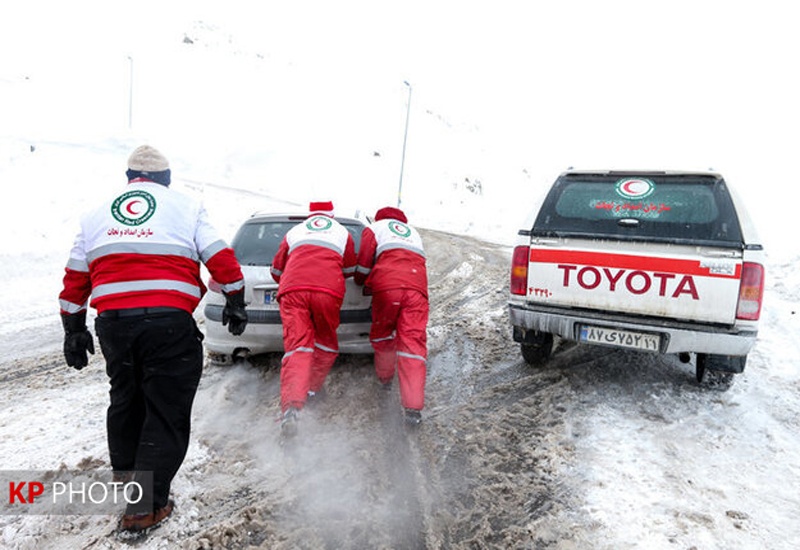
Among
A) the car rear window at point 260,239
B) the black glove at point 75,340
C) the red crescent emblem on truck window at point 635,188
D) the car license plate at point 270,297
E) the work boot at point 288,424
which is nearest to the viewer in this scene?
the black glove at point 75,340

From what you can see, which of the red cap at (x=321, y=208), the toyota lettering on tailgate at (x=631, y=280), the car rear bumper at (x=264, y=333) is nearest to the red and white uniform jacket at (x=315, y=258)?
the red cap at (x=321, y=208)

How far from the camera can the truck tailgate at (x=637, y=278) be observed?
12.5ft

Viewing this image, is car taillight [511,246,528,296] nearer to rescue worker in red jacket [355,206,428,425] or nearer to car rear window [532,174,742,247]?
car rear window [532,174,742,247]

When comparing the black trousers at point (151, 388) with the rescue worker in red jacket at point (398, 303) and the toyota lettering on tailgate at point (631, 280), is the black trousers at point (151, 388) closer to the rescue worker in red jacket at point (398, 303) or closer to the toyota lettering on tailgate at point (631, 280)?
the rescue worker in red jacket at point (398, 303)

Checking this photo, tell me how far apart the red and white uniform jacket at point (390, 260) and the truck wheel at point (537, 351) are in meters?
1.25

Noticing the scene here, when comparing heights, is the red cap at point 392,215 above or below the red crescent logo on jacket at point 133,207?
above

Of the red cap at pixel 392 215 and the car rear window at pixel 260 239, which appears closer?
the red cap at pixel 392 215

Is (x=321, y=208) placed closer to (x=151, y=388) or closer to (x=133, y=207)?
(x=133, y=207)

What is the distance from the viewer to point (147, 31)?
43.4 meters

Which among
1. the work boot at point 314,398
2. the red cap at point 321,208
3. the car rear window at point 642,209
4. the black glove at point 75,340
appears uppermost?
the car rear window at point 642,209

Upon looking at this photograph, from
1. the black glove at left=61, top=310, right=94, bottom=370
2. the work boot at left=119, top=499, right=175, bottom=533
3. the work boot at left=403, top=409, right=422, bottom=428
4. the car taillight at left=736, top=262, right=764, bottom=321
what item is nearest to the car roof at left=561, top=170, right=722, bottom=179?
the car taillight at left=736, top=262, right=764, bottom=321

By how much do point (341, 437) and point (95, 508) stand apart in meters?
1.49

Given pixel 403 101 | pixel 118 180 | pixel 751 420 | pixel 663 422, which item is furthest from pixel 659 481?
pixel 403 101

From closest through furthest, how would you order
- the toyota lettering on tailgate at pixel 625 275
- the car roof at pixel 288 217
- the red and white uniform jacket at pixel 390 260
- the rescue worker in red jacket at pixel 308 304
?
the rescue worker in red jacket at pixel 308 304
the toyota lettering on tailgate at pixel 625 275
the red and white uniform jacket at pixel 390 260
the car roof at pixel 288 217
